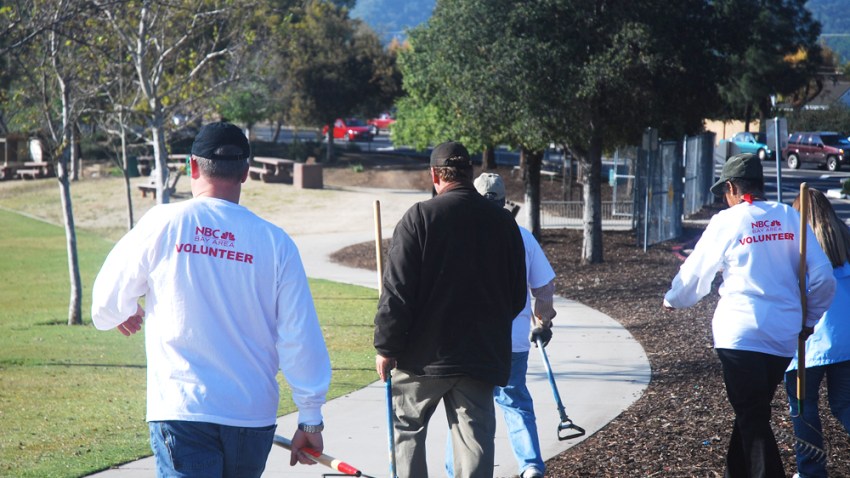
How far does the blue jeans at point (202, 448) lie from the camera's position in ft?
10.4

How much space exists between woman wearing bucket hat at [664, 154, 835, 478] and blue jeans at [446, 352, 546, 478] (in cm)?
98

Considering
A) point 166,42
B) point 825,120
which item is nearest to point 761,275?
point 166,42

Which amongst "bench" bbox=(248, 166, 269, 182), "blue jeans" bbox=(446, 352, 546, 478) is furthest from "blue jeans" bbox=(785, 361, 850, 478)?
"bench" bbox=(248, 166, 269, 182)

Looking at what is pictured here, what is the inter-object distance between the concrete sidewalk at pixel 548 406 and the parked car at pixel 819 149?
32.0 metres

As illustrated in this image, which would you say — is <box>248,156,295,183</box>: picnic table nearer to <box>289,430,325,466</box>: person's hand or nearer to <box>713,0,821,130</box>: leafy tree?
<box>713,0,821,130</box>: leafy tree

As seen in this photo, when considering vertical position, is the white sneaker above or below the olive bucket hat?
below

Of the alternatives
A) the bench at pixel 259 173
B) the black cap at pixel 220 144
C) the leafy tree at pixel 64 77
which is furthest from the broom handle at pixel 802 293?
the bench at pixel 259 173

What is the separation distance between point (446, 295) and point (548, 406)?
3760mm

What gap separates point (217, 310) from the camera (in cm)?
322

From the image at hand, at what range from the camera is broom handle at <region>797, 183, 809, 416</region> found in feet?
15.5

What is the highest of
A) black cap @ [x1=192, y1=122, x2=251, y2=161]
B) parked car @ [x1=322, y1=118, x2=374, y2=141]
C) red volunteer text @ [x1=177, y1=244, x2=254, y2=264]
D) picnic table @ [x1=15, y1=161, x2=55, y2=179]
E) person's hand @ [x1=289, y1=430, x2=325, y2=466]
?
parked car @ [x1=322, y1=118, x2=374, y2=141]

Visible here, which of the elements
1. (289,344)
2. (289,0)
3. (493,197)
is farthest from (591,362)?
(289,0)

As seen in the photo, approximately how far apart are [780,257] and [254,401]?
2.78m

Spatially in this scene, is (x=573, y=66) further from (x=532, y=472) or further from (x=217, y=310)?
(x=217, y=310)
